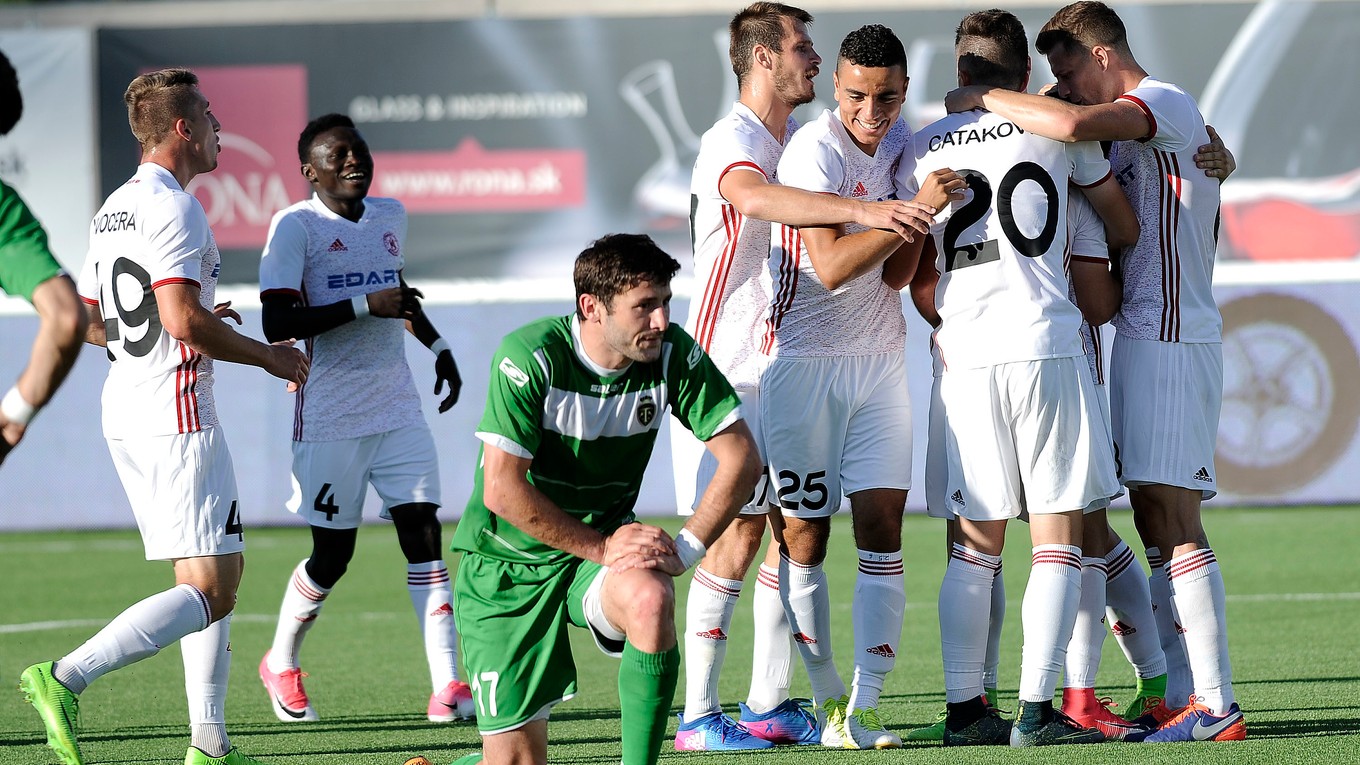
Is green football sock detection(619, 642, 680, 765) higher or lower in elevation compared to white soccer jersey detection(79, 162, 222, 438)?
lower

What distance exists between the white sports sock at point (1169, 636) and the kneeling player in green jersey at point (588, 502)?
214 centimetres

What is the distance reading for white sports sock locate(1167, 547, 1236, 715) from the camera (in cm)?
532

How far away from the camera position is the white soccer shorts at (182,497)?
527cm

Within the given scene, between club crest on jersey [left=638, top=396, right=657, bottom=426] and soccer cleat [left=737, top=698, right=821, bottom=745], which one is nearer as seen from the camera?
club crest on jersey [left=638, top=396, right=657, bottom=426]

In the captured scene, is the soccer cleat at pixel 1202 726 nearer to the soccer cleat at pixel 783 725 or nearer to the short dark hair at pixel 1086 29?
the soccer cleat at pixel 783 725

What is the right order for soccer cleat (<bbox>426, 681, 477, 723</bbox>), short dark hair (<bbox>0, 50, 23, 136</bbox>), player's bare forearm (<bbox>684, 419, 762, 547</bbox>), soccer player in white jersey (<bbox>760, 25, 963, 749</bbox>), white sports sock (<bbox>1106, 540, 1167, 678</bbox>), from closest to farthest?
short dark hair (<bbox>0, 50, 23, 136</bbox>)
player's bare forearm (<bbox>684, 419, 762, 547</bbox>)
soccer player in white jersey (<bbox>760, 25, 963, 749</bbox>)
white sports sock (<bbox>1106, 540, 1167, 678</bbox>)
soccer cleat (<bbox>426, 681, 477, 723</bbox>)

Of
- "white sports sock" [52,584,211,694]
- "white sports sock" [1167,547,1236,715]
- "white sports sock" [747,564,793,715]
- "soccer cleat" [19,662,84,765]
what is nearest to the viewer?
"soccer cleat" [19,662,84,765]

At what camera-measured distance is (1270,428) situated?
1455 centimetres

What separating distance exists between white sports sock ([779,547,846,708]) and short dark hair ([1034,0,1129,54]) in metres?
2.04

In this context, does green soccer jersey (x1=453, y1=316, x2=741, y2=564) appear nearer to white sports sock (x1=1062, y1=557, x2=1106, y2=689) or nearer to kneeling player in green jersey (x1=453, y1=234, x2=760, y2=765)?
kneeling player in green jersey (x1=453, y1=234, x2=760, y2=765)

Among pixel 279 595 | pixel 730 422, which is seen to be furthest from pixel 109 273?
pixel 279 595

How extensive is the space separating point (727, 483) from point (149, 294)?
215 cm

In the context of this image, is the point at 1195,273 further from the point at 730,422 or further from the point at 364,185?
the point at 364,185

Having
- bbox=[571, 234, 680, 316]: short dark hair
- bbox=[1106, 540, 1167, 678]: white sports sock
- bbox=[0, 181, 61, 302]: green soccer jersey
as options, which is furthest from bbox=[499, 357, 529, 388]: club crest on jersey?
bbox=[1106, 540, 1167, 678]: white sports sock
